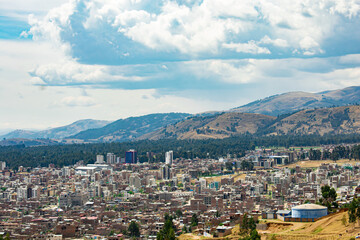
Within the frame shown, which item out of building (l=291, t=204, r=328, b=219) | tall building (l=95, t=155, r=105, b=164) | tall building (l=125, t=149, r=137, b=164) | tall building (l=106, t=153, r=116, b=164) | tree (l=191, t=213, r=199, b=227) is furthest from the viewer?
tall building (l=106, t=153, r=116, b=164)

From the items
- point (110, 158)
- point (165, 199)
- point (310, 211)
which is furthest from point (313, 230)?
point (110, 158)

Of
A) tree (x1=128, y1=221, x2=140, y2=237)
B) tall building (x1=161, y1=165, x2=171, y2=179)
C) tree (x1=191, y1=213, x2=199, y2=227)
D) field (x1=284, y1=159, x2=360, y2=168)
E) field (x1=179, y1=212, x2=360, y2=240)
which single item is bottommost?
tree (x1=128, y1=221, x2=140, y2=237)

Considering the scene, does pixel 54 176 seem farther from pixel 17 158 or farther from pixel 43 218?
pixel 43 218

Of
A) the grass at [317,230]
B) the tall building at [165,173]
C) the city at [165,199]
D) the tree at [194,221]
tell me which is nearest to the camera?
the grass at [317,230]

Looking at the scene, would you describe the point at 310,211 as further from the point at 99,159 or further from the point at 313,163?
the point at 99,159

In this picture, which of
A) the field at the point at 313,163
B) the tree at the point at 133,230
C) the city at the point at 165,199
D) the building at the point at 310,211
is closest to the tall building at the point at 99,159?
the city at the point at 165,199

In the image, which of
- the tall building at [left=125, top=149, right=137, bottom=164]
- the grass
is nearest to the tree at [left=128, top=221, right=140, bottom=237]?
the grass

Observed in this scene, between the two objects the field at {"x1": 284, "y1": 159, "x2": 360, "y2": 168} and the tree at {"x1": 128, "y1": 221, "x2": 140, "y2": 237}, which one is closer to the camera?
the tree at {"x1": 128, "y1": 221, "x2": 140, "y2": 237}

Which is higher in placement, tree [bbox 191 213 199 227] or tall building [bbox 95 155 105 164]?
tall building [bbox 95 155 105 164]

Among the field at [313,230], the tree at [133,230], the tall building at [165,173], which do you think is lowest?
the tree at [133,230]

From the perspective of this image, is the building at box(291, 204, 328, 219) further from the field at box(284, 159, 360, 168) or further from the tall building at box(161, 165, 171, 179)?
the field at box(284, 159, 360, 168)

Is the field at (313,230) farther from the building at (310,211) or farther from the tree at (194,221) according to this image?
the tree at (194,221)

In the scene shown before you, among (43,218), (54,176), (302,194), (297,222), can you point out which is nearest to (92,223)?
(43,218)
